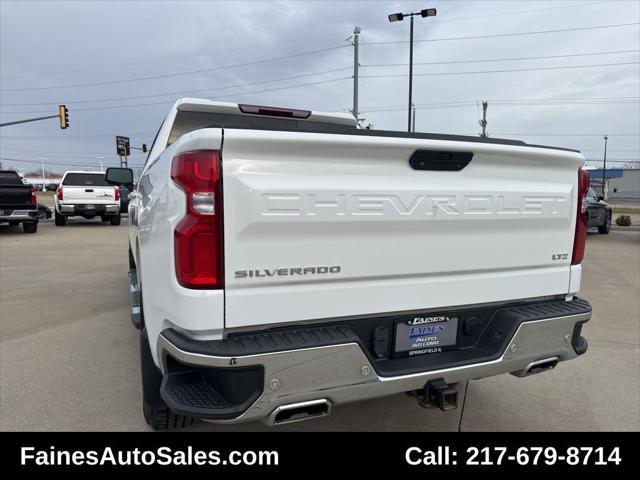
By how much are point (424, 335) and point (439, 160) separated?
903 millimetres

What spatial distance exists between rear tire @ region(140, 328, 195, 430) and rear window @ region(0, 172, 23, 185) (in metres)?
14.1

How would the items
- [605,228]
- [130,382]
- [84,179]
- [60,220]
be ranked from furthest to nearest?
[60,220] → [84,179] → [605,228] → [130,382]

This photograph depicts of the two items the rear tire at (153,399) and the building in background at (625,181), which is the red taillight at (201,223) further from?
the building in background at (625,181)

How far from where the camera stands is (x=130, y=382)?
3.76 metres

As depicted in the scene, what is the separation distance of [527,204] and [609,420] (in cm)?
170

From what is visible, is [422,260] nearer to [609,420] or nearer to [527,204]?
[527,204]

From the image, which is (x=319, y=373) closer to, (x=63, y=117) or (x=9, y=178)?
(x=9, y=178)

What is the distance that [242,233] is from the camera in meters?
2.01

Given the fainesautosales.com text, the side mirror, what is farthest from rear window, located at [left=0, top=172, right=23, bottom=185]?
the fainesautosales.com text

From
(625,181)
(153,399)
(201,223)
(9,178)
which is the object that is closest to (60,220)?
(9,178)

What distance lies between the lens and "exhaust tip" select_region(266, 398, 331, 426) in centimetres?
205

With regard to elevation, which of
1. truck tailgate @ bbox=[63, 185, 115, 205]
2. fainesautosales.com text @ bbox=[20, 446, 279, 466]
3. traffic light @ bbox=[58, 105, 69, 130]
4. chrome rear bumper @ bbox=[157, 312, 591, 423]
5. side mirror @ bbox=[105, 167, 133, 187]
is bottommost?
fainesautosales.com text @ bbox=[20, 446, 279, 466]

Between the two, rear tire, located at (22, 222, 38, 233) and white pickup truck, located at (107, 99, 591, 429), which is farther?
rear tire, located at (22, 222, 38, 233)

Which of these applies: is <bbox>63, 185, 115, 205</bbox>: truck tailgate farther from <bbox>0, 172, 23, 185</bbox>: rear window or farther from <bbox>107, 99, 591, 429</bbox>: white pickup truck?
<bbox>107, 99, 591, 429</bbox>: white pickup truck
